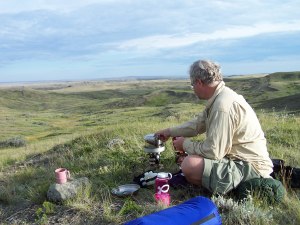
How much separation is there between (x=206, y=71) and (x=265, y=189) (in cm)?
150

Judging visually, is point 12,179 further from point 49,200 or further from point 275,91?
point 275,91

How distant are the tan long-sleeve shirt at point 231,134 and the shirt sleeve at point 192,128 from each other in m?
0.46

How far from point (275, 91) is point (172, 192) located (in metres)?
73.0

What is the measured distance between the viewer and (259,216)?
14.1 feet

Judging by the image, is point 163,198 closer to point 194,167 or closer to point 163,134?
point 194,167

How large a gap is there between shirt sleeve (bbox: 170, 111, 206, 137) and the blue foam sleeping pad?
1.72m

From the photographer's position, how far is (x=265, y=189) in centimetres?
484

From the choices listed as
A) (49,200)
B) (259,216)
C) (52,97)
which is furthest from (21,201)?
(52,97)

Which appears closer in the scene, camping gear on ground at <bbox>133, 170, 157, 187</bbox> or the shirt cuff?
the shirt cuff

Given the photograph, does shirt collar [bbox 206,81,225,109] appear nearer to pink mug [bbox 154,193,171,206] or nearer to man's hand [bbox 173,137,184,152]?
man's hand [bbox 173,137,184,152]

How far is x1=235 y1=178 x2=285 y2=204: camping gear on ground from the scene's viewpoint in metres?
4.82

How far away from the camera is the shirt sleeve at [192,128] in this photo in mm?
5828

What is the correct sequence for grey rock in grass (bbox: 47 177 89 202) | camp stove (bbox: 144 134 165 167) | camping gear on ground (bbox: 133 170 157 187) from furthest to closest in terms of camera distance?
camp stove (bbox: 144 134 165 167), camping gear on ground (bbox: 133 170 157 187), grey rock in grass (bbox: 47 177 89 202)

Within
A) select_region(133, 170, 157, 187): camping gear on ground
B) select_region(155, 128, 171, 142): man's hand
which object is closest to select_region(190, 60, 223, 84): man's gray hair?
select_region(155, 128, 171, 142): man's hand
